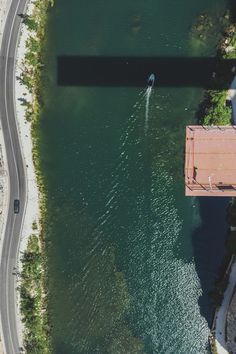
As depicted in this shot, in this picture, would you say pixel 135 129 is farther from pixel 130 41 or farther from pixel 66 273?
pixel 66 273

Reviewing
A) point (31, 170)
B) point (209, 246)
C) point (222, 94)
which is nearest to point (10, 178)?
point (31, 170)

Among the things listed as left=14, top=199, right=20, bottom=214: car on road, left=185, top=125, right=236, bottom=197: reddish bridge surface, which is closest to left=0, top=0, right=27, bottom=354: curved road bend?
left=14, top=199, right=20, bottom=214: car on road

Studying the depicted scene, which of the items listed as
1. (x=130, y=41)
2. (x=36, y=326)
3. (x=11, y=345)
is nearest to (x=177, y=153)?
(x=130, y=41)

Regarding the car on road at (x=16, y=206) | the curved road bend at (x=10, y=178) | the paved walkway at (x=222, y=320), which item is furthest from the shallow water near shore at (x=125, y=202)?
the car on road at (x=16, y=206)

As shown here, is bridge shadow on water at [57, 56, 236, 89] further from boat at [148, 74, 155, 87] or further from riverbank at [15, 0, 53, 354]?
riverbank at [15, 0, 53, 354]

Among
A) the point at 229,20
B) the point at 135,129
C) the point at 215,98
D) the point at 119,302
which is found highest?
the point at 229,20

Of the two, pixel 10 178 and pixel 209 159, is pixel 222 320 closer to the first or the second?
pixel 209 159
